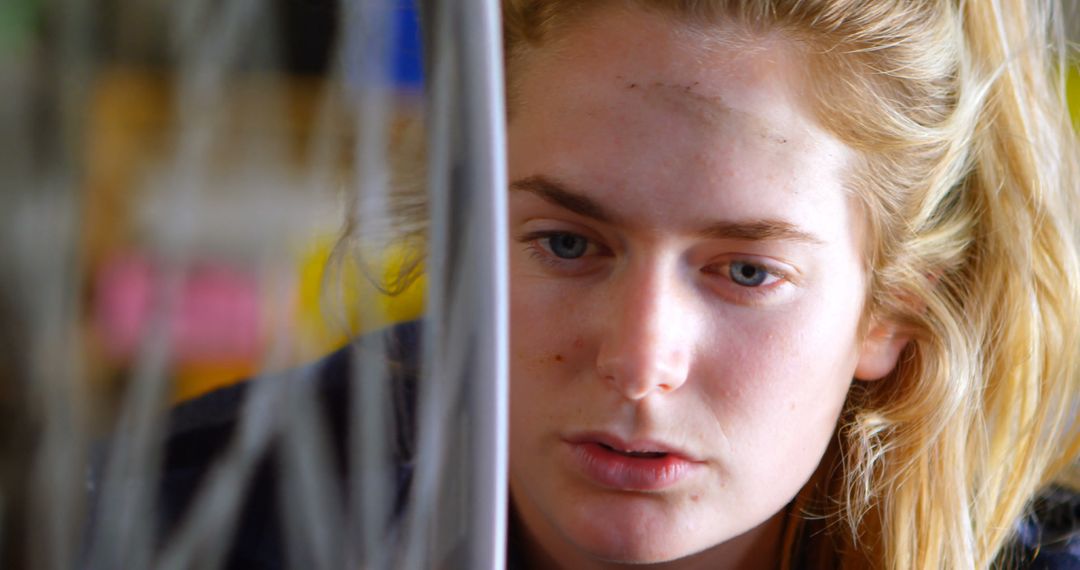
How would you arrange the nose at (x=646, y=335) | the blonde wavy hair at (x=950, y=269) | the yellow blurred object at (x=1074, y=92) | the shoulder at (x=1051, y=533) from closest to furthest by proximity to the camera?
the nose at (x=646, y=335)
the blonde wavy hair at (x=950, y=269)
the shoulder at (x=1051, y=533)
the yellow blurred object at (x=1074, y=92)

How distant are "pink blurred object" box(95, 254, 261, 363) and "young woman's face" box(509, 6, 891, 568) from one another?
0.16 m

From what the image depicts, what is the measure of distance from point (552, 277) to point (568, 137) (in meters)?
0.07

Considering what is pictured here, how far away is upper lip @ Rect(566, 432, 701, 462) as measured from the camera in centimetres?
56

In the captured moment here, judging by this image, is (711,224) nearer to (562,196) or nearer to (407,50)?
(562,196)

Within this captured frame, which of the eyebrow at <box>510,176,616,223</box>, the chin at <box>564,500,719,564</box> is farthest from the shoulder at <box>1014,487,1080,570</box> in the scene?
the eyebrow at <box>510,176,616,223</box>

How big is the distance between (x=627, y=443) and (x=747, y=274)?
0.34ft

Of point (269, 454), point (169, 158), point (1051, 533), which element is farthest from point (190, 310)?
point (1051, 533)

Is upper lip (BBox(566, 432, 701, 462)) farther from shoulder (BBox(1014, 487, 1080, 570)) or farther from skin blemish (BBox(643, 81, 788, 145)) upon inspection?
shoulder (BBox(1014, 487, 1080, 570))

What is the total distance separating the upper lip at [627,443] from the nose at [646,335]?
0.03 m

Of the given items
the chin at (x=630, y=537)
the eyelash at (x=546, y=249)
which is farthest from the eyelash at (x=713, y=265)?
the chin at (x=630, y=537)

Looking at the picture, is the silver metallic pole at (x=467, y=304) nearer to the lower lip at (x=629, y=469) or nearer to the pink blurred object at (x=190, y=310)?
the pink blurred object at (x=190, y=310)

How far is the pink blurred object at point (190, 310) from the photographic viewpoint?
0.40 meters

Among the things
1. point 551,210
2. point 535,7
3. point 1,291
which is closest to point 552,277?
point 551,210

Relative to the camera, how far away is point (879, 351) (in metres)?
0.68
